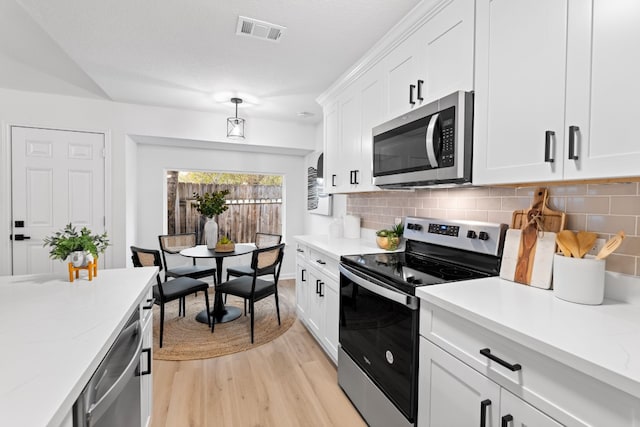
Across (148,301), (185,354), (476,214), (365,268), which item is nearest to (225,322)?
(185,354)

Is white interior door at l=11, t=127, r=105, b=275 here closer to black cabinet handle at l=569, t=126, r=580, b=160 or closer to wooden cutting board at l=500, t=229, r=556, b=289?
wooden cutting board at l=500, t=229, r=556, b=289

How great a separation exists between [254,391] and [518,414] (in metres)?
1.70

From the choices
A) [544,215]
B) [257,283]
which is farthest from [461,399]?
[257,283]

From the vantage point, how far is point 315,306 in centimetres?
271

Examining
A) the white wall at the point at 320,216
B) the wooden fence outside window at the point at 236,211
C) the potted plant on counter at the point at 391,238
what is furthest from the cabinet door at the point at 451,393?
the wooden fence outside window at the point at 236,211

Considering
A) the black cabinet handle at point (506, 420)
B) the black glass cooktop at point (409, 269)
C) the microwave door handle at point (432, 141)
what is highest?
the microwave door handle at point (432, 141)

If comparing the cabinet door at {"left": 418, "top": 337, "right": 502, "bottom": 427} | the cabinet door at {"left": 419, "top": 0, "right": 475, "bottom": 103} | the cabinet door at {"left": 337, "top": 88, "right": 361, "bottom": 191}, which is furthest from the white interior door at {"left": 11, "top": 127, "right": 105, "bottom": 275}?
the cabinet door at {"left": 418, "top": 337, "right": 502, "bottom": 427}

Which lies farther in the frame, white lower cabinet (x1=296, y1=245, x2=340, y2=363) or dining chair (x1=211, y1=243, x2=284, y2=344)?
dining chair (x1=211, y1=243, x2=284, y2=344)

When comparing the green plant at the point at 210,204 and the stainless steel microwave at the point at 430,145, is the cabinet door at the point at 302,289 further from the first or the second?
the stainless steel microwave at the point at 430,145

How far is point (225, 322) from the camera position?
126 inches

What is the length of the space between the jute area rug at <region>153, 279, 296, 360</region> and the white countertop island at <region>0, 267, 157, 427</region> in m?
1.30

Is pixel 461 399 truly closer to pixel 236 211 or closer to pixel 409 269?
pixel 409 269

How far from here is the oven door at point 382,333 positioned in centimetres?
142

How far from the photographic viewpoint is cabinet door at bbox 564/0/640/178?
96 cm
